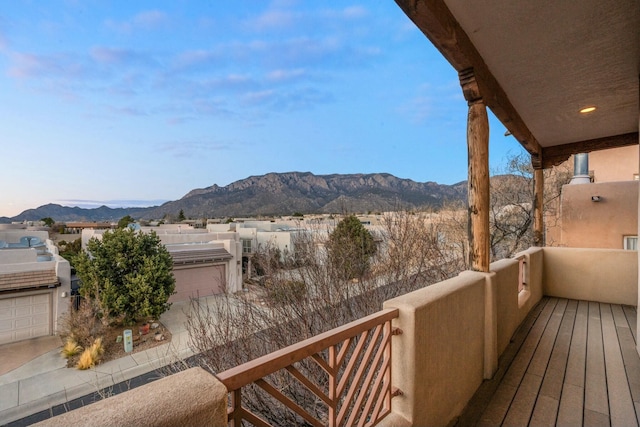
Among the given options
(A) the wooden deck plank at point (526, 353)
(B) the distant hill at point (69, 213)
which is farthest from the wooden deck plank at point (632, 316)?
(B) the distant hill at point (69, 213)

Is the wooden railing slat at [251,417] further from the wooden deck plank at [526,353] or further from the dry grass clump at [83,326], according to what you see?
the dry grass clump at [83,326]

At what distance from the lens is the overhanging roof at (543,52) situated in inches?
83.0

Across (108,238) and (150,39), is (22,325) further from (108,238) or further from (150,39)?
(150,39)

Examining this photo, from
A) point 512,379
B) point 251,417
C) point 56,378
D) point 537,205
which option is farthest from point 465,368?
point 56,378

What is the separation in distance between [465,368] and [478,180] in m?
1.65

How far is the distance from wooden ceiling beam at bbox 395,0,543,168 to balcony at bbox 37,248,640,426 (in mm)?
1760

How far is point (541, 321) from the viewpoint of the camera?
4250 mm

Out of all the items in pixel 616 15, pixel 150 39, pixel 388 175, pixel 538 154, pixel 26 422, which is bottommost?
pixel 26 422

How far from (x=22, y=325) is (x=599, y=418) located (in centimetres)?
1410

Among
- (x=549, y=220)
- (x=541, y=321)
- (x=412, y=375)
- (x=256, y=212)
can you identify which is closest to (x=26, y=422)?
(x=412, y=375)

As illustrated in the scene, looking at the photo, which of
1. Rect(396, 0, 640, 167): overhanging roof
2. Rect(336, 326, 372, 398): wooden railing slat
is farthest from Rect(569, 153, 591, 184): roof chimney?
Rect(336, 326, 372, 398): wooden railing slat

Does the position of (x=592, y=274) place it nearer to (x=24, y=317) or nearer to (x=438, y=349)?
(x=438, y=349)

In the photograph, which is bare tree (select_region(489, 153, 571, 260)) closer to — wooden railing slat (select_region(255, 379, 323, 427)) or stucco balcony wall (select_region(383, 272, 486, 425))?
stucco balcony wall (select_region(383, 272, 486, 425))

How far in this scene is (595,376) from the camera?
2768 mm
